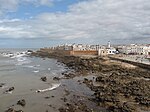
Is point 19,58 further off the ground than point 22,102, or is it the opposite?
point 22,102

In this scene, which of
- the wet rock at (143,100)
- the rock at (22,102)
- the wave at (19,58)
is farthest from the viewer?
the wave at (19,58)

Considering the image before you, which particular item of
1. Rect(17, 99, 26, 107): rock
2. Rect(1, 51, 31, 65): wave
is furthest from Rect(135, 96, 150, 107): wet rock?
Rect(1, 51, 31, 65): wave

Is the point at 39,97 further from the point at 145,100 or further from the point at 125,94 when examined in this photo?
the point at 145,100

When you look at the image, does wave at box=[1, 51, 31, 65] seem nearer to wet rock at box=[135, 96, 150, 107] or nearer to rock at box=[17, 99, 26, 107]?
rock at box=[17, 99, 26, 107]

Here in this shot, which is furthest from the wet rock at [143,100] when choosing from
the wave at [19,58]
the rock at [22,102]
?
the wave at [19,58]

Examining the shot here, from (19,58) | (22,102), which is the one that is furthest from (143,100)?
(19,58)

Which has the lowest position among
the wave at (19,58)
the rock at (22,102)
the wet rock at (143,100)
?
the wave at (19,58)

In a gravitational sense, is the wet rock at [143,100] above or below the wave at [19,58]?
above

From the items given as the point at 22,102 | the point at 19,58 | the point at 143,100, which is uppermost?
the point at 143,100

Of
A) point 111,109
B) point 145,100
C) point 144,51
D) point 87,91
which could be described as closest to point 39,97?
point 87,91

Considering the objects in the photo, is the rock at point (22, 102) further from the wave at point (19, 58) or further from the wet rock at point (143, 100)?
the wave at point (19, 58)

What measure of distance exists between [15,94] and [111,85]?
35.7ft

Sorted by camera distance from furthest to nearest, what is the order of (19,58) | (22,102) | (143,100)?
(19,58) < (22,102) < (143,100)

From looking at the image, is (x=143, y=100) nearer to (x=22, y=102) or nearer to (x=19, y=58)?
(x=22, y=102)
